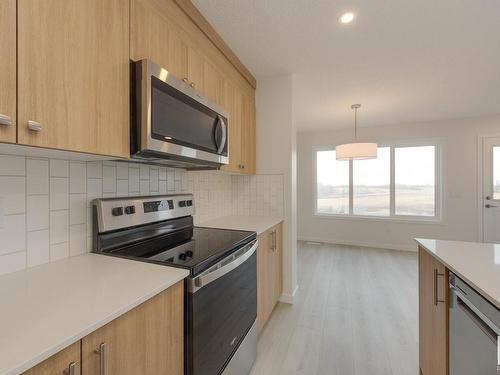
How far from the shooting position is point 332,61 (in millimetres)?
2209

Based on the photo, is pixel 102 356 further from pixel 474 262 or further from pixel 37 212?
pixel 474 262

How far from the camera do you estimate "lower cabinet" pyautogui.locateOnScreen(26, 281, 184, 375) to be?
1.94 feet

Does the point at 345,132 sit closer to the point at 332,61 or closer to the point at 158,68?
the point at 332,61

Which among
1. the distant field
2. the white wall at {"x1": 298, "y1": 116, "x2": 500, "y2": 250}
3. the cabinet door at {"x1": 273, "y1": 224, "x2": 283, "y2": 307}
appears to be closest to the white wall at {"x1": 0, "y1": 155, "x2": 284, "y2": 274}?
the cabinet door at {"x1": 273, "y1": 224, "x2": 283, "y2": 307}

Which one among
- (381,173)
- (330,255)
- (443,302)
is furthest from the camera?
(381,173)

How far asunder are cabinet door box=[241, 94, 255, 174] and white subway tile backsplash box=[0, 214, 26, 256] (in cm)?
157

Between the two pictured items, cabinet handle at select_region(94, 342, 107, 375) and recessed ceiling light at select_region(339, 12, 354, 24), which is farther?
recessed ceiling light at select_region(339, 12, 354, 24)

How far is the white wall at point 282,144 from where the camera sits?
8.05 ft

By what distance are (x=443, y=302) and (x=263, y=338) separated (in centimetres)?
130

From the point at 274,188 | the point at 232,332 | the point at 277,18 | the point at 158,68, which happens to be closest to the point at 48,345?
the point at 232,332

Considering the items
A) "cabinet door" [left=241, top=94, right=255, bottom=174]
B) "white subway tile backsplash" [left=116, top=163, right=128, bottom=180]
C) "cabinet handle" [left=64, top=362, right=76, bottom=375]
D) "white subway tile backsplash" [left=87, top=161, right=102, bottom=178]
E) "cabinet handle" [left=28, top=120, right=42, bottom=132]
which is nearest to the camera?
"cabinet handle" [left=64, top=362, right=76, bottom=375]

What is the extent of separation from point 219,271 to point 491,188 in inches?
195

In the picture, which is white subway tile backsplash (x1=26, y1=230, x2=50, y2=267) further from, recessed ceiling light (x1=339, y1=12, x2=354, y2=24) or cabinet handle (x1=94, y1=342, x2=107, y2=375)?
recessed ceiling light (x1=339, y1=12, x2=354, y2=24)

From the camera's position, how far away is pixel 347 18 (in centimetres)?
162
